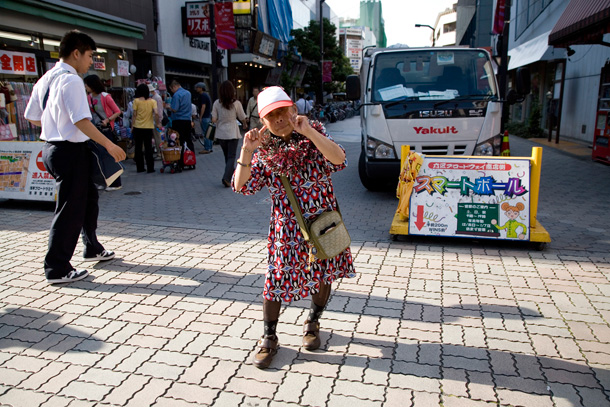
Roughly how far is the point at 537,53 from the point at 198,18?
12.5 meters

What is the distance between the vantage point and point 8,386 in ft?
9.22

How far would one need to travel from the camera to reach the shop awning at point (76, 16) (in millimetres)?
9945

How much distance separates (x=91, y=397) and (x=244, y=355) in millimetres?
920

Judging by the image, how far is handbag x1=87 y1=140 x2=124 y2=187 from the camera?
14.9 ft

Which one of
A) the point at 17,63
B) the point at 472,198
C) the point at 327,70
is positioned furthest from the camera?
the point at 327,70

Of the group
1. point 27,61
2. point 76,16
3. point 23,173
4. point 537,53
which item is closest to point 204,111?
point 76,16

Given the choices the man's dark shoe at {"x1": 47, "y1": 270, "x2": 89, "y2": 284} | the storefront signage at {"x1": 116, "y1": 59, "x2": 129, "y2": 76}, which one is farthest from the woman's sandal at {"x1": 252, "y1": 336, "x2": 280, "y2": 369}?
the storefront signage at {"x1": 116, "y1": 59, "x2": 129, "y2": 76}

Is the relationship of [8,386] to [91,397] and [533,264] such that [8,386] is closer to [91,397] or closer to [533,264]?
[91,397]

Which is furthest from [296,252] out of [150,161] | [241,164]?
[150,161]

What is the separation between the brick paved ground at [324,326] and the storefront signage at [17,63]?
5.70 metres

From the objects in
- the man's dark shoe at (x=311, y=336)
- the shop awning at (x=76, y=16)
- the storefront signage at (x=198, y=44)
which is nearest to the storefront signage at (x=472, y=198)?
the man's dark shoe at (x=311, y=336)

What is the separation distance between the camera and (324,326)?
3545 millimetres

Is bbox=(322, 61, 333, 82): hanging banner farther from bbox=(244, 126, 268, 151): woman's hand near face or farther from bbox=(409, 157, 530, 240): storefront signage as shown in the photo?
bbox=(244, 126, 268, 151): woman's hand near face

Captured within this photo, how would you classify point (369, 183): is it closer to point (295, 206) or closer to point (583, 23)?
point (583, 23)
